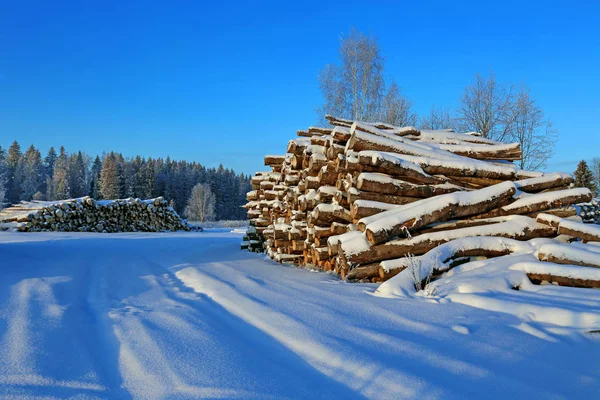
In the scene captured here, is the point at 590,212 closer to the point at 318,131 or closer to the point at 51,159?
the point at 318,131

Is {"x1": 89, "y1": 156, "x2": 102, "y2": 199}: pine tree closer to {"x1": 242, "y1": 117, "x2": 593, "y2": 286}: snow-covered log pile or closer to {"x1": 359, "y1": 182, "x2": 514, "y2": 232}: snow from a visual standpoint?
{"x1": 242, "y1": 117, "x2": 593, "y2": 286}: snow-covered log pile

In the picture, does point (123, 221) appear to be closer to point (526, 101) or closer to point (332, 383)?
point (332, 383)

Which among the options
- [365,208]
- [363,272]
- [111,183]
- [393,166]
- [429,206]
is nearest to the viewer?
[363,272]

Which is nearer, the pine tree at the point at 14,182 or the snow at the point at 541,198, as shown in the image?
the snow at the point at 541,198

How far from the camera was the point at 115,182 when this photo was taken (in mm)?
60469

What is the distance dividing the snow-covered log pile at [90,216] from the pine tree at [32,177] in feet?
183

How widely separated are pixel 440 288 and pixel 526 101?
2066 cm

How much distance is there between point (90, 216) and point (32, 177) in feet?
206

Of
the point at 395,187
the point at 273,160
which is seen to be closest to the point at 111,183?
the point at 273,160

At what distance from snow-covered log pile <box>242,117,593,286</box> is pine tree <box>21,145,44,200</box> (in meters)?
74.4

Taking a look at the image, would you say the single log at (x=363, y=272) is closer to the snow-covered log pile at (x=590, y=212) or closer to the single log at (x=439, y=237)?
the single log at (x=439, y=237)

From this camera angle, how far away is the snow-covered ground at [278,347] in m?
2.26

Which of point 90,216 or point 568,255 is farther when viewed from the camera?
point 90,216

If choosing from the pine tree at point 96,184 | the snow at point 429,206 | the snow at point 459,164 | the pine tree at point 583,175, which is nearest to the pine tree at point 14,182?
the pine tree at point 96,184
